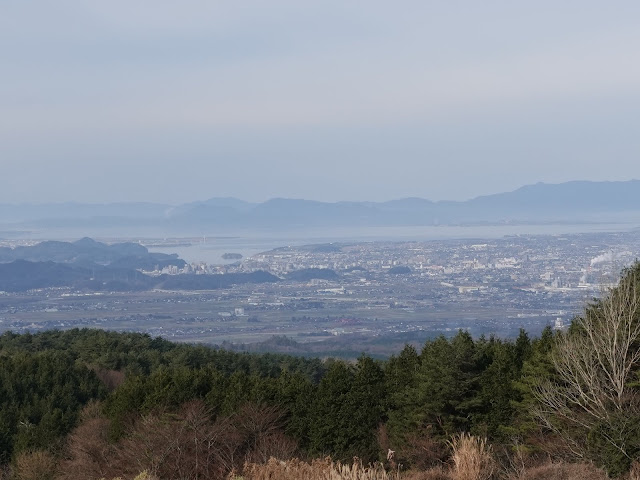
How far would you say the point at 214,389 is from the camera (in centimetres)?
2633

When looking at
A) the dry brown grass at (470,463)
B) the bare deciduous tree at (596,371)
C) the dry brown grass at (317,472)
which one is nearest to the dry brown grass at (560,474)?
the dry brown grass at (470,463)

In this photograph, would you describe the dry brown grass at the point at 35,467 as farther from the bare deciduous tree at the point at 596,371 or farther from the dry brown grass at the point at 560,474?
the dry brown grass at the point at 560,474

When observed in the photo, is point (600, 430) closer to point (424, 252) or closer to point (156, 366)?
point (156, 366)

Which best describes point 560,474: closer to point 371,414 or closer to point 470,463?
point 470,463

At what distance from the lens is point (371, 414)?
24438 millimetres

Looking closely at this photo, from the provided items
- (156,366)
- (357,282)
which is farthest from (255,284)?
(156,366)

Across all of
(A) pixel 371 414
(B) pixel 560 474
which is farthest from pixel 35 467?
(B) pixel 560 474

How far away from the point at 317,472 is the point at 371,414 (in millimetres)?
16076

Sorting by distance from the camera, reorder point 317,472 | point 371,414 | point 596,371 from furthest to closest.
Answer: point 371,414 → point 596,371 → point 317,472

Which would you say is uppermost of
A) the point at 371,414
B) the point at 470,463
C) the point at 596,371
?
the point at 470,463

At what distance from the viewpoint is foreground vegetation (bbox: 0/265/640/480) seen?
46.9 ft

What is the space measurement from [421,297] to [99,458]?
93783mm

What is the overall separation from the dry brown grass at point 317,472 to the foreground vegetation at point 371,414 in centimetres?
3

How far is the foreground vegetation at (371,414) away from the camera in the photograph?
14.3 metres
